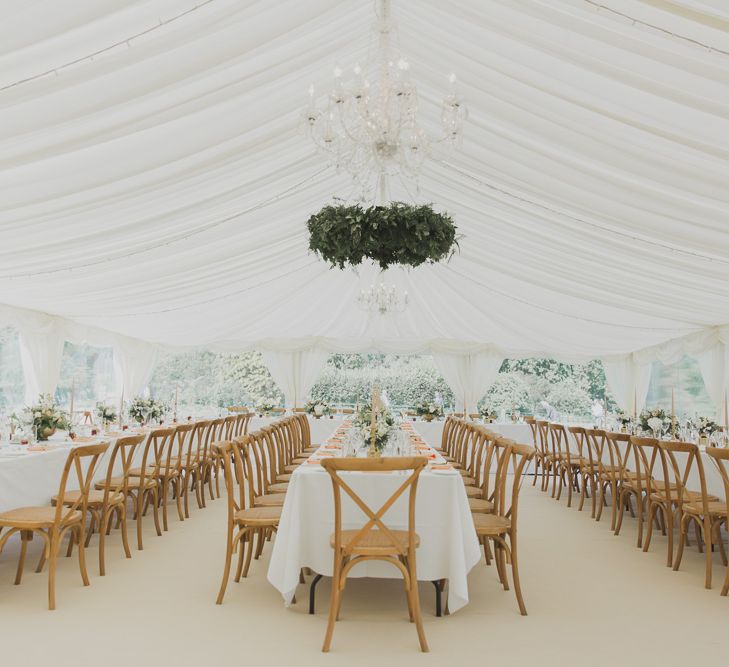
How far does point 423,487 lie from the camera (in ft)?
12.8

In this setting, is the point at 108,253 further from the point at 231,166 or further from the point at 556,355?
the point at 556,355

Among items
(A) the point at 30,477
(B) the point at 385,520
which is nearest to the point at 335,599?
(B) the point at 385,520

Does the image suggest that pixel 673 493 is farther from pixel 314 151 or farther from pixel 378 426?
pixel 314 151

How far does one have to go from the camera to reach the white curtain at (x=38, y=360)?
30.5ft

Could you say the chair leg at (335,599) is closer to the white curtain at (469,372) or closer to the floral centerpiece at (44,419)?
the floral centerpiece at (44,419)

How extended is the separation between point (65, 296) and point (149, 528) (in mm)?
3600

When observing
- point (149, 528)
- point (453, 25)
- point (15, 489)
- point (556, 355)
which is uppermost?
point (453, 25)

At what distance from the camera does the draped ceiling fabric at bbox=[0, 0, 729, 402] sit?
333cm

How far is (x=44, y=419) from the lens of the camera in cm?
575

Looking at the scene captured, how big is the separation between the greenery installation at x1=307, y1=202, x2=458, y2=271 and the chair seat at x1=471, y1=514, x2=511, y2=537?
1.95 meters

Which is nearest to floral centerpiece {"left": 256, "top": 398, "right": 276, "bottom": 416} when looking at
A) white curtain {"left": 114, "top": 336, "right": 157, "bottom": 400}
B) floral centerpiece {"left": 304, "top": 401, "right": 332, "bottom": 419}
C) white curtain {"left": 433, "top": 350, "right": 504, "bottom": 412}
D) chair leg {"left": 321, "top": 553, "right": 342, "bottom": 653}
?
floral centerpiece {"left": 304, "top": 401, "right": 332, "bottom": 419}

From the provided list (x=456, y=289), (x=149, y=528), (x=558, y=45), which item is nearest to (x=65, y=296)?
(x=149, y=528)

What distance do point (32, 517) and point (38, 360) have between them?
236 inches

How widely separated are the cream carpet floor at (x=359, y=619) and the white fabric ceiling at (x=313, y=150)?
2.92m
